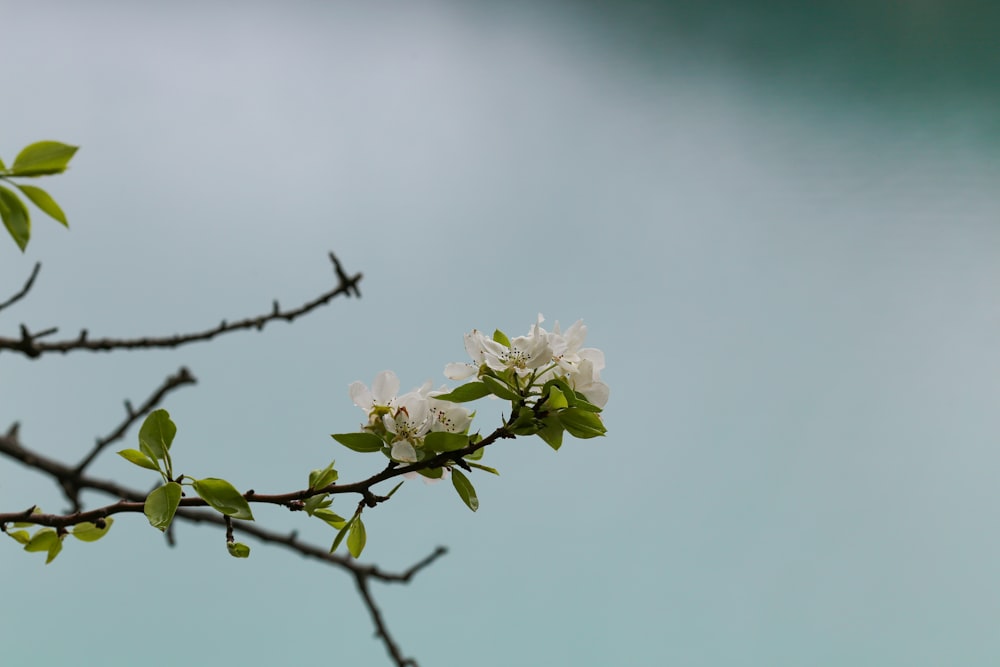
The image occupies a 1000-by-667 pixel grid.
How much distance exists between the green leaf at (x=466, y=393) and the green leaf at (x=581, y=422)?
3cm

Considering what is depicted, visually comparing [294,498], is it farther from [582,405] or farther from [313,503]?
[582,405]

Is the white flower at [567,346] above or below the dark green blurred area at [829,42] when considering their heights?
below

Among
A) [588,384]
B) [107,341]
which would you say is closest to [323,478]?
[588,384]

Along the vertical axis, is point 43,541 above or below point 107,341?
below

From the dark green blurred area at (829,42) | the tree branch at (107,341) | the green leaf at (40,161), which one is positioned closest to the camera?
the green leaf at (40,161)

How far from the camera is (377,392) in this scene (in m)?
0.37

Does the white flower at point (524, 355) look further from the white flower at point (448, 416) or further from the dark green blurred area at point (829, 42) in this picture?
the dark green blurred area at point (829, 42)

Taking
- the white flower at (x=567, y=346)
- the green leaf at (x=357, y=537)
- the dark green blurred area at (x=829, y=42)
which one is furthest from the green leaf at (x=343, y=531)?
the dark green blurred area at (x=829, y=42)

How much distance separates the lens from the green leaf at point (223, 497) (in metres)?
0.29

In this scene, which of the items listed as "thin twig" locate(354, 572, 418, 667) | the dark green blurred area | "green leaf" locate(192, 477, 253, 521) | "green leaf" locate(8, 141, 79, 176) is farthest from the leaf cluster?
the dark green blurred area

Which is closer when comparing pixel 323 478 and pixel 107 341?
pixel 323 478

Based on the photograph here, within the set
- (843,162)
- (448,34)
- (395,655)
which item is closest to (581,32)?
(448,34)

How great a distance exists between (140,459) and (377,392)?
Result: 0.10 m

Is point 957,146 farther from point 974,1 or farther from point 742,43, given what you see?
point 742,43
